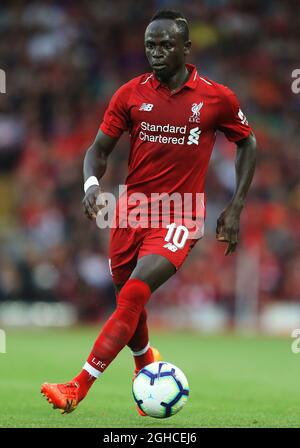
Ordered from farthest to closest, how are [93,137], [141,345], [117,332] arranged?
[93,137], [141,345], [117,332]

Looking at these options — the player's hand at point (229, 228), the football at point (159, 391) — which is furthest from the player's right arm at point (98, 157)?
the football at point (159, 391)

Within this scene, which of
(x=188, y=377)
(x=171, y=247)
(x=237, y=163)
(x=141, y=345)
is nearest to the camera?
(x=171, y=247)

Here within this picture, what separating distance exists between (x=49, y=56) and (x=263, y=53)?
4588 millimetres

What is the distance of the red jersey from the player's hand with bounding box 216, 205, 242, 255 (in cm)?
27

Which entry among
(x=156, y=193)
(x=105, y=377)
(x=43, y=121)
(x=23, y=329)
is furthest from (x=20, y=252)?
(x=156, y=193)

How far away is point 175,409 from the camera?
283 inches

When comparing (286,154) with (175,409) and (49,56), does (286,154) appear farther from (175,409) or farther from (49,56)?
(175,409)

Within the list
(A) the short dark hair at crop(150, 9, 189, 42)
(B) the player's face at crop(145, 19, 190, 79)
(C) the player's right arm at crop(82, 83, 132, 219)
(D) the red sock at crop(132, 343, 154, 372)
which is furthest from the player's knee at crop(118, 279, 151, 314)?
(A) the short dark hair at crop(150, 9, 189, 42)

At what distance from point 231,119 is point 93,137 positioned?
13561 millimetres

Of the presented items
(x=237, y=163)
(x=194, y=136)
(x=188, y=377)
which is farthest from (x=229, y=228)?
(x=188, y=377)

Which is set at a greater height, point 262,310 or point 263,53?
point 263,53

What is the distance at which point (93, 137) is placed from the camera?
2117cm

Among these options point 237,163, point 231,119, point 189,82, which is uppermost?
point 189,82

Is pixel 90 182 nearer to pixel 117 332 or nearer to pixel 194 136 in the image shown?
pixel 194 136
